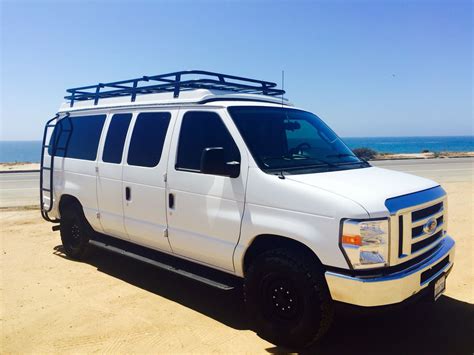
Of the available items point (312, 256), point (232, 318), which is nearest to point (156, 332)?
point (232, 318)

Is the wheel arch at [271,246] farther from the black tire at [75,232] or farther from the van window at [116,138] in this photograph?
the black tire at [75,232]

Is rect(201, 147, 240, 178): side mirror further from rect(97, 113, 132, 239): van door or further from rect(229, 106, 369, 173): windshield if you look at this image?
rect(97, 113, 132, 239): van door

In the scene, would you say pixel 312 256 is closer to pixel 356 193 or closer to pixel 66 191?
pixel 356 193

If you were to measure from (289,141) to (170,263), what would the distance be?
6.72 feet

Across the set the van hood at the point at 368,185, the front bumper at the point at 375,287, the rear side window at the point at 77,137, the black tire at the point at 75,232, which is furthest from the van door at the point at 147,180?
the front bumper at the point at 375,287

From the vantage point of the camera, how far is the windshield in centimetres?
425

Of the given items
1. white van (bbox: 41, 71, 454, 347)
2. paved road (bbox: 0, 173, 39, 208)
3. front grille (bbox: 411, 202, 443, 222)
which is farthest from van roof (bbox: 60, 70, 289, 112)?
paved road (bbox: 0, 173, 39, 208)

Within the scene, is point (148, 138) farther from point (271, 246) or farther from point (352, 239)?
point (352, 239)

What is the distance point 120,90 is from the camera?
6.14m

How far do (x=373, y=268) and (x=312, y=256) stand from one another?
1.77ft

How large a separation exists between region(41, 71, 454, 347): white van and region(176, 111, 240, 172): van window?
0.05ft

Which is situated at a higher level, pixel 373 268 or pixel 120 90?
pixel 120 90

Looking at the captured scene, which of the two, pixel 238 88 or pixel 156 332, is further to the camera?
pixel 238 88

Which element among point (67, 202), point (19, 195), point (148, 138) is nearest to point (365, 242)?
point (148, 138)
